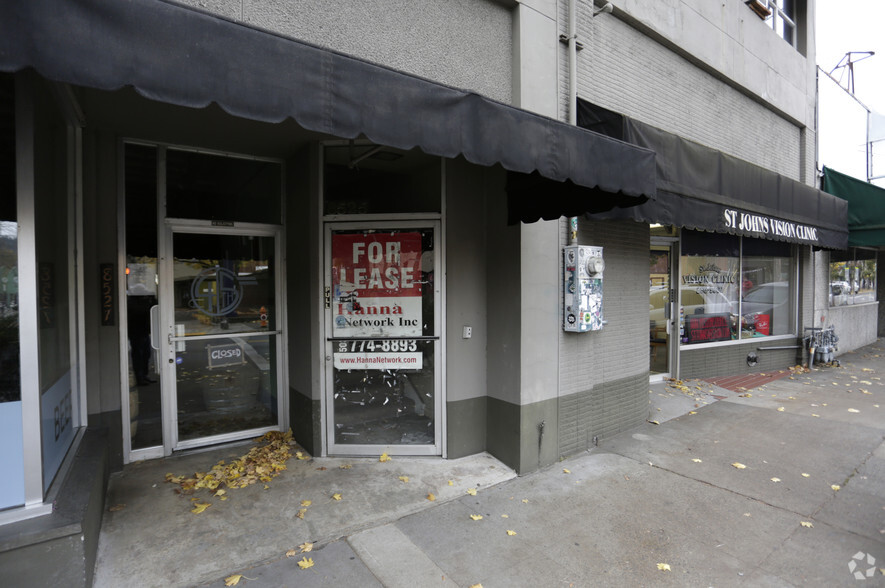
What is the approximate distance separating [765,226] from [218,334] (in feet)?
24.7

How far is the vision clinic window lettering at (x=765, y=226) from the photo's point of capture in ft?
20.2

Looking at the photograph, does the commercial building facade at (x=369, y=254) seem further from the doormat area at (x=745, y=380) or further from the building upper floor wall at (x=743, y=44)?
the doormat area at (x=745, y=380)

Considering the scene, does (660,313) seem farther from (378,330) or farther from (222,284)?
(222,284)

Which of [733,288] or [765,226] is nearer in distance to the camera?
[765,226]

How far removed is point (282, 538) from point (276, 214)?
3.21 m

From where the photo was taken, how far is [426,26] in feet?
13.0

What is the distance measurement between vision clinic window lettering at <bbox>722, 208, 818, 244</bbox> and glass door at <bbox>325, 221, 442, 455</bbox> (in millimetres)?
4182

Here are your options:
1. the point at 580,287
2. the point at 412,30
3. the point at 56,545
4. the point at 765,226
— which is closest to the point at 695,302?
the point at 765,226

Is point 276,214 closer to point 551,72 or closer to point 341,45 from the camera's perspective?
point 341,45

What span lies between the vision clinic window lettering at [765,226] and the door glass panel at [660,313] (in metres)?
1.21

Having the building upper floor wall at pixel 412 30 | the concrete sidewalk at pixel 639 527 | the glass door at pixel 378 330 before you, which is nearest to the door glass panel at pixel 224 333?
the glass door at pixel 378 330

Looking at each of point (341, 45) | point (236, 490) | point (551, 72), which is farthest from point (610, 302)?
point (236, 490)

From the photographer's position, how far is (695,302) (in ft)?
25.6

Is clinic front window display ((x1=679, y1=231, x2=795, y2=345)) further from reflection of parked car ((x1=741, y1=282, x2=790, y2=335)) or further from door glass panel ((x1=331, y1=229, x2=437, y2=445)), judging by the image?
door glass panel ((x1=331, y1=229, x2=437, y2=445))
